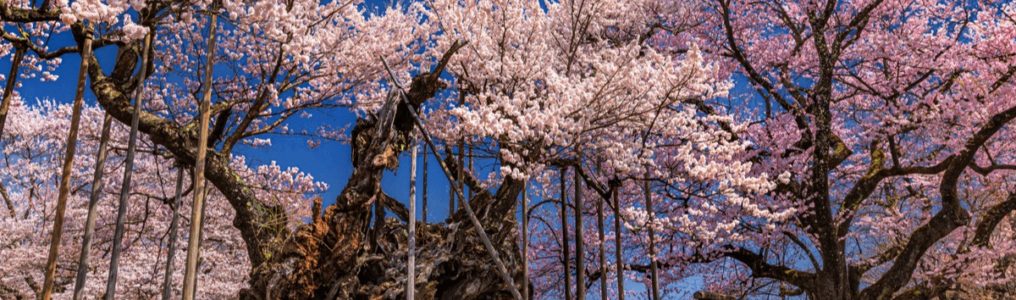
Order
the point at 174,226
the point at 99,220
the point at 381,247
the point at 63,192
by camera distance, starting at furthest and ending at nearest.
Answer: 1. the point at 99,220
2. the point at 381,247
3. the point at 174,226
4. the point at 63,192

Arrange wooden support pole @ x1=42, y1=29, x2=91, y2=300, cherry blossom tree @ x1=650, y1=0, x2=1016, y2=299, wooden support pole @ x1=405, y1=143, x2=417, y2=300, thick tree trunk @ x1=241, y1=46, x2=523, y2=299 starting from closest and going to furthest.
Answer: wooden support pole @ x1=42, y1=29, x2=91, y2=300
wooden support pole @ x1=405, y1=143, x2=417, y2=300
thick tree trunk @ x1=241, y1=46, x2=523, y2=299
cherry blossom tree @ x1=650, y1=0, x2=1016, y2=299

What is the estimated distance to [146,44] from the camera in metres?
5.07

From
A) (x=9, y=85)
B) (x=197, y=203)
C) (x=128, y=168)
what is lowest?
(x=197, y=203)

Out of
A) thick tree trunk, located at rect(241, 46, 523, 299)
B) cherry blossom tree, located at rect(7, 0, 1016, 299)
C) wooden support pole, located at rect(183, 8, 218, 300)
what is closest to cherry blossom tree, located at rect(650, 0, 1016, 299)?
cherry blossom tree, located at rect(7, 0, 1016, 299)

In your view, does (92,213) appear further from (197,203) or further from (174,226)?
(174,226)

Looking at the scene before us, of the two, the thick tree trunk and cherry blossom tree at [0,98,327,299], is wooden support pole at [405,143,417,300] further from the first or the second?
cherry blossom tree at [0,98,327,299]

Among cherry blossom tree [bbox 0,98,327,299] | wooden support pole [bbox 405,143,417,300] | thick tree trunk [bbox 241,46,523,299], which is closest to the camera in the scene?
wooden support pole [bbox 405,143,417,300]

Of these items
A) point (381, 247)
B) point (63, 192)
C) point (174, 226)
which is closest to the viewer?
point (63, 192)

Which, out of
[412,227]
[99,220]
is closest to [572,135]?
[412,227]

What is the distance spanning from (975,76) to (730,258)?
16.1ft

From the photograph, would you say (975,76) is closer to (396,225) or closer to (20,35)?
(396,225)

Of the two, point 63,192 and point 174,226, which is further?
point 174,226

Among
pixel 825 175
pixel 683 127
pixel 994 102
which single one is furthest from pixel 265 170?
pixel 994 102

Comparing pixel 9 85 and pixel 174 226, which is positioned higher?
pixel 9 85
